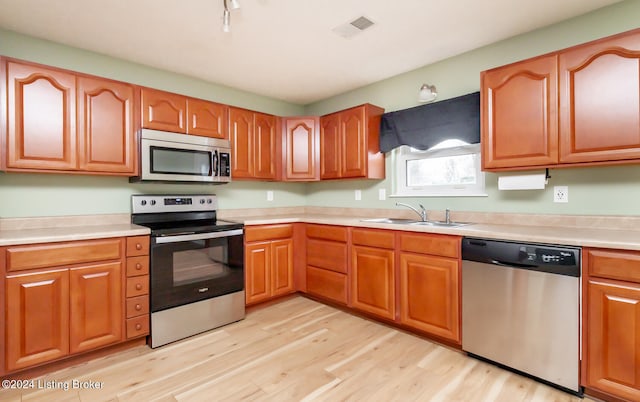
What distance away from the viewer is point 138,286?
7.57 feet

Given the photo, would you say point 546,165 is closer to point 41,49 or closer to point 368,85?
point 368,85

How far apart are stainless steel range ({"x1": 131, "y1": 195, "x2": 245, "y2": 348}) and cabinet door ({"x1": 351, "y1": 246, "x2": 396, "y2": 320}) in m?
1.06

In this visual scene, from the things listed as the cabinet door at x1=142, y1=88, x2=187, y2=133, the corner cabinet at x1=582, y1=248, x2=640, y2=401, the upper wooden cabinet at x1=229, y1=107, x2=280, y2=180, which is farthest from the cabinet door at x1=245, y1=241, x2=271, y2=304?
the corner cabinet at x1=582, y1=248, x2=640, y2=401

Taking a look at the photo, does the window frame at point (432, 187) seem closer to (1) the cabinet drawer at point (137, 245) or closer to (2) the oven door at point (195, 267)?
(2) the oven door at point (195, 267)

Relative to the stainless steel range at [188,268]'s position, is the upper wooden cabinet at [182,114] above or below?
above

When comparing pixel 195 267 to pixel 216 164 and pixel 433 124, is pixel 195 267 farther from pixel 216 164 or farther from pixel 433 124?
pixel 433 124

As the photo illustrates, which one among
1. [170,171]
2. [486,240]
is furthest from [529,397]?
[170,171]

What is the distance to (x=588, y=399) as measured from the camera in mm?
1721

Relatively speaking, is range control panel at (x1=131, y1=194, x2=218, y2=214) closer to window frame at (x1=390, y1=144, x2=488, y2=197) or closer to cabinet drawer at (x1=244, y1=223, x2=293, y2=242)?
cabinet drawer at (x1=244, y1=223, x2=293, y2=242)

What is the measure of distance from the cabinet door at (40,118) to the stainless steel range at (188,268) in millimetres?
684

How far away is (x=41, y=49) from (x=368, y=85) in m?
2.90

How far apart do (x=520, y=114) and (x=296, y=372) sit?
2.29 metres

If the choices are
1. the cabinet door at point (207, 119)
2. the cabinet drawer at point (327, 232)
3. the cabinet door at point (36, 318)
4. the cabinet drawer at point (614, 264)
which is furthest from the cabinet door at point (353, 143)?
the cabinet door at point (36, 318)

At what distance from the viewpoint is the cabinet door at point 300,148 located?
3648mm
